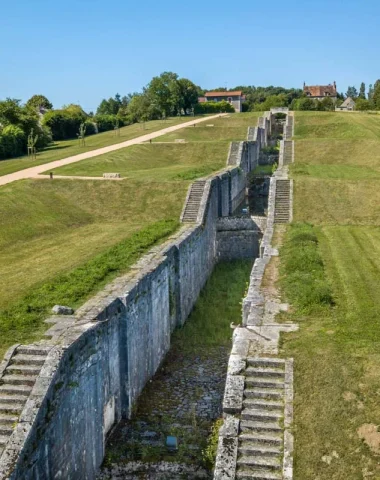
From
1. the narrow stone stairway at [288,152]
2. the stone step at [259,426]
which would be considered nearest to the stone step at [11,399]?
the stone step at [259,426]

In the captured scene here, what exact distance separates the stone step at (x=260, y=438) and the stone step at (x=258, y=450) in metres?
0.08

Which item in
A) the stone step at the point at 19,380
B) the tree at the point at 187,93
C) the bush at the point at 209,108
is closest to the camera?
the stone step at the point at 19,380

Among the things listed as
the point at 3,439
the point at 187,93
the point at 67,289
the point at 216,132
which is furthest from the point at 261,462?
the point at 187,93

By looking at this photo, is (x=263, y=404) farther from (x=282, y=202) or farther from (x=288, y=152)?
(x=288, y=152)

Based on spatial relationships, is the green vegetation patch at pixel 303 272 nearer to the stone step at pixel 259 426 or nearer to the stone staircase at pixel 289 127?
the stone step at pixel 259 426

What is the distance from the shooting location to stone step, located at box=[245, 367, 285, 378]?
11.3 meters

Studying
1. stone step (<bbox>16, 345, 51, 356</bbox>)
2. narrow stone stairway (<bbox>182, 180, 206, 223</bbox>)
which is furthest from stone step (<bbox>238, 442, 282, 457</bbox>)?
narrow stone stairway (<bbox>182, 180, 206, 223</bbox>)

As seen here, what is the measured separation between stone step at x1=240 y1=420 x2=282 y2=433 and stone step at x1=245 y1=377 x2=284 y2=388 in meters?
0.90

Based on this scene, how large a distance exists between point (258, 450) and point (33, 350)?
5008 mm

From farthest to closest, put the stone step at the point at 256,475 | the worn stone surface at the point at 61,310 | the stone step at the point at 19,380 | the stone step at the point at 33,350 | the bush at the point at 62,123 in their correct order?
the bush at the point at 62,123 → the worn stone surface at the point at 61,310 → the stone step at the point at 33,350 → the stone step at the point at 19,380 → the stone step at the point at 256,475

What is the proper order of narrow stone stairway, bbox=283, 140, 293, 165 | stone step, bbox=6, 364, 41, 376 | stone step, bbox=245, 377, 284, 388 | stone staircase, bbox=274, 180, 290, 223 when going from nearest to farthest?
stone step, bbox=245, 377, 284, 388
stone step, bbox=6, 364, 41, 376
stone staircase, bbox=274, 180, 290, 223
narrow stone stairway, bbox=283, 140, 293, 165

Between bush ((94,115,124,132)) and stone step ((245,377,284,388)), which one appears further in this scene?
bush ((94,115,124,132))

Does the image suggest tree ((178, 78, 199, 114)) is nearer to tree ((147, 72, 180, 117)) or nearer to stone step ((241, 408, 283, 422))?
tree ((147, 72, 180, 117))

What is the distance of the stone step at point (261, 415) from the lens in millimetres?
10391
